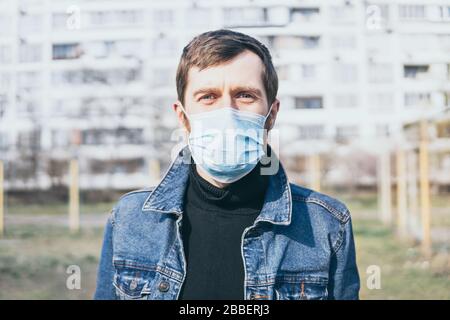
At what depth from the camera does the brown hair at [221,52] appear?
3.02 ft

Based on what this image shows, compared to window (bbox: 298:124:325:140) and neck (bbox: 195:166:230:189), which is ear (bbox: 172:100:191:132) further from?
window (bbox: 298:124:325:140)

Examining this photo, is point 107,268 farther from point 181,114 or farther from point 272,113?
point 272,113

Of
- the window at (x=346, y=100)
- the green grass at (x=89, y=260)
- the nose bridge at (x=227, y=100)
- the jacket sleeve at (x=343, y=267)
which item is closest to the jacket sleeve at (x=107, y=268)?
the nose bridge at (x=227, y=100)

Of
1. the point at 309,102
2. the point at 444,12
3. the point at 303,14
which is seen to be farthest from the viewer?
the point at 309,102

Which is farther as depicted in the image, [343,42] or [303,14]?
[343,42]

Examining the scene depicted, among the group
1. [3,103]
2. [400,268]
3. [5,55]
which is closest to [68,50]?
[5,55]

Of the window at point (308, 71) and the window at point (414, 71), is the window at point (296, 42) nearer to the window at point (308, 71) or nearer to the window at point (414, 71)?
the window at point (308, 71)

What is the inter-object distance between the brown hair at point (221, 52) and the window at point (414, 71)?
147 centimetres

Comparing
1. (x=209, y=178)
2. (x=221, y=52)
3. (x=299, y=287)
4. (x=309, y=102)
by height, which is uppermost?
(x=309, y=102)

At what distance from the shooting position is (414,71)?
2.24m

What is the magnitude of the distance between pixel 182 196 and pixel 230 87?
0.25 m

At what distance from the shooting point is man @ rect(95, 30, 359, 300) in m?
0.91

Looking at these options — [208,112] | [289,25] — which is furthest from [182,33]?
[208,112]

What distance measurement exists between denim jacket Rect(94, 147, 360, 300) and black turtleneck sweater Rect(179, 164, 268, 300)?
0.06 ft
